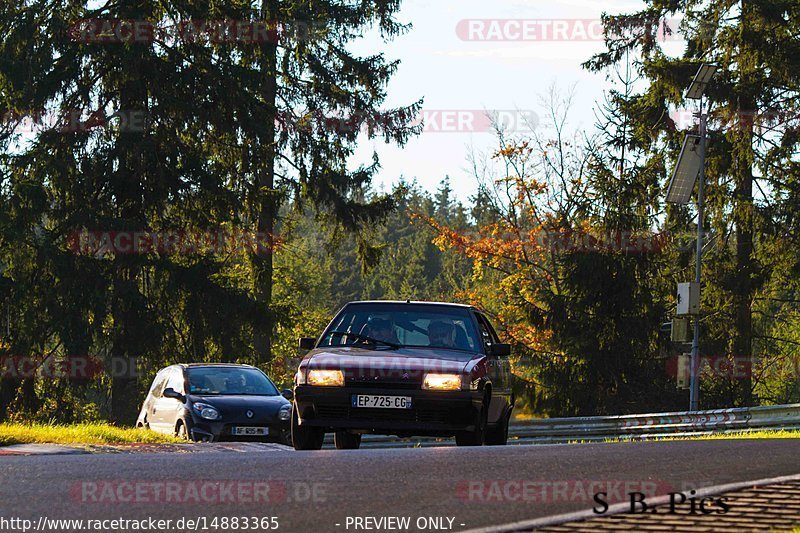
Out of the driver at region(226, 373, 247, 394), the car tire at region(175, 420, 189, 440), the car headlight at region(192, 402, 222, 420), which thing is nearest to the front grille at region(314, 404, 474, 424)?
the car headlight at region(192, 402, 222, 420)

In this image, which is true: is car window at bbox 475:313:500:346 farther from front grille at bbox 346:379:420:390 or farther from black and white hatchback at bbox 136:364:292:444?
black and white hatchback at bbox 136:364:292:444

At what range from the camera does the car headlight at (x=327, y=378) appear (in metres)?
14.0

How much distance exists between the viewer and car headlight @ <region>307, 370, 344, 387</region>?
14.0 meters

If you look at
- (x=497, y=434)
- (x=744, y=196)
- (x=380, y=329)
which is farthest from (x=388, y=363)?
(x=744, y=196)

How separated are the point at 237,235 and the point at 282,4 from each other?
24.9 ft

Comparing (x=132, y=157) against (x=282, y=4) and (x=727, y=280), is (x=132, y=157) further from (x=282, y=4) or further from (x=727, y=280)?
(x=727, y=280)

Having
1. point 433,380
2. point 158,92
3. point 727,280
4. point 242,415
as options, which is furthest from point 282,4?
point 433,380

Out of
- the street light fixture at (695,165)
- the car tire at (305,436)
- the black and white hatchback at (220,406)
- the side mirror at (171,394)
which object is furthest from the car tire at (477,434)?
the street light fixture at (695,165)

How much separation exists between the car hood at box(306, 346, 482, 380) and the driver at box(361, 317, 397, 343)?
0.47 meters

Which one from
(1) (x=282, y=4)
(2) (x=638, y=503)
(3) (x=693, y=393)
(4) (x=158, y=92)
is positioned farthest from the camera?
(1) (x=282, y=4)

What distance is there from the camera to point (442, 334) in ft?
49.8

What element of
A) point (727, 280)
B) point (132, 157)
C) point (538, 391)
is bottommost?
point (538, 391)

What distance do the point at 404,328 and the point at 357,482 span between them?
6.18 metres

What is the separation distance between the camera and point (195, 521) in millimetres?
7512
